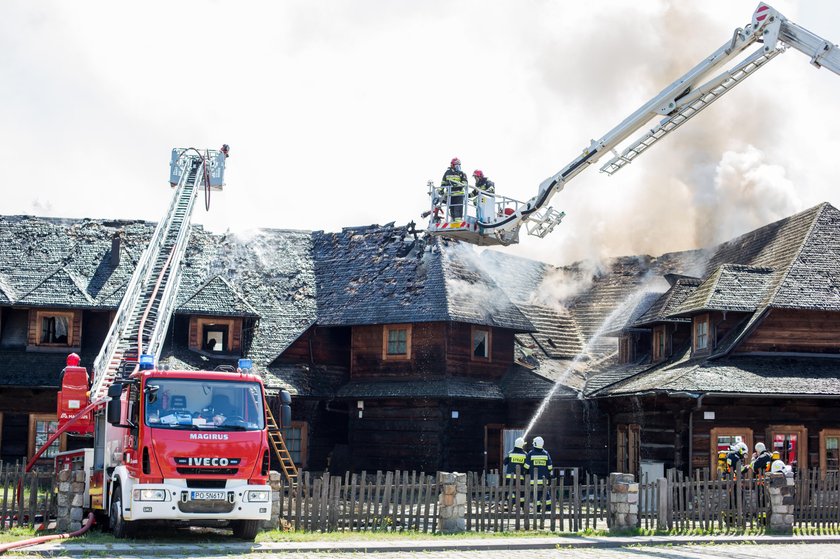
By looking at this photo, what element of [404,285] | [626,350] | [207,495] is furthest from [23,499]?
[626,350]

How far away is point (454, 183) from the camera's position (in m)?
28.5

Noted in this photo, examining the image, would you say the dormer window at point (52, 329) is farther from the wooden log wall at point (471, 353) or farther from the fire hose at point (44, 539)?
the fire hose at point (44, 539)

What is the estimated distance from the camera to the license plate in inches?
698

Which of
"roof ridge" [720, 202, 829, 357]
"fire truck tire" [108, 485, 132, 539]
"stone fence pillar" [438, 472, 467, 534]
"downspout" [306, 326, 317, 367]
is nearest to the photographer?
"fire truck tire" [108, 485, 132, 539]

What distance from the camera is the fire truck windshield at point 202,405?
1816cm

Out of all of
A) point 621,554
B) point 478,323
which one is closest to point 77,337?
point 478,323

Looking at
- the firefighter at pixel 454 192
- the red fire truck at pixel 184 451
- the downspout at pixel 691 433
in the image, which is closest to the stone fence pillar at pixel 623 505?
the red fire truck at pixel 184 451

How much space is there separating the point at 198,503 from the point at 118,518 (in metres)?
1.61

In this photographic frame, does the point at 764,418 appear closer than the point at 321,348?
Yes

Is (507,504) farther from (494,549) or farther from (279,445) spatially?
(279,445)

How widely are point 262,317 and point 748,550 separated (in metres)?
19.7

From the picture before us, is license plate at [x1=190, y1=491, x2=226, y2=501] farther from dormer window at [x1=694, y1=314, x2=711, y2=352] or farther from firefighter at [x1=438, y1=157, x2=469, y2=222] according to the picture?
dormer window at [x1=694, y1=314, x2=711, y2=352]

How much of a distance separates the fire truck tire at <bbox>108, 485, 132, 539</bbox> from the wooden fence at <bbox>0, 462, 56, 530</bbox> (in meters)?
1.68

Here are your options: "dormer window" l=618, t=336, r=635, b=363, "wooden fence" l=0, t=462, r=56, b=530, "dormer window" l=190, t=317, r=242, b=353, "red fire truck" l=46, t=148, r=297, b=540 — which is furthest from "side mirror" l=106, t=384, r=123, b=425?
"dormer window" l=618, t=336, r=635, b=363
